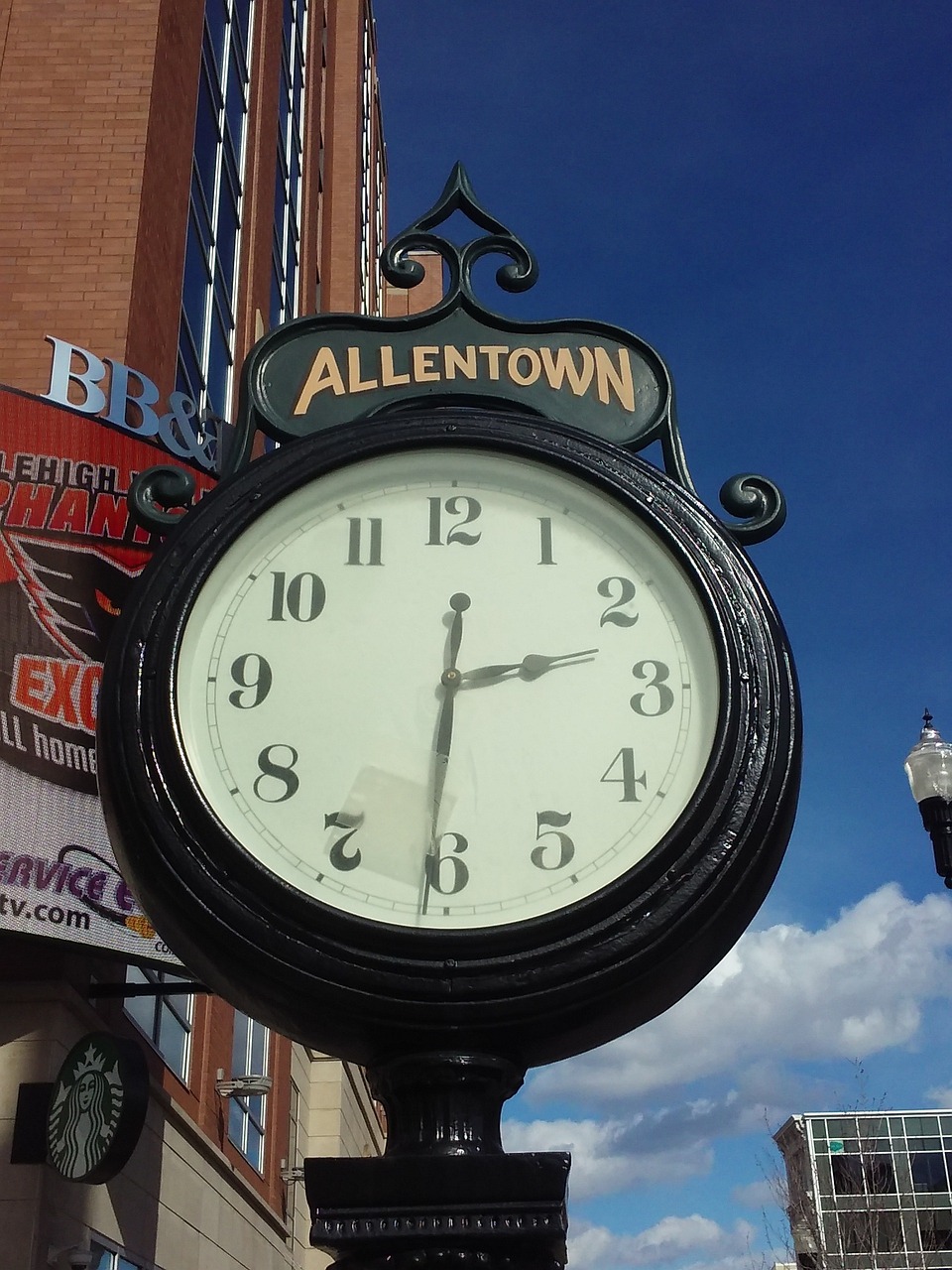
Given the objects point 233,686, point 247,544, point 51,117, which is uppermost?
point 51,117

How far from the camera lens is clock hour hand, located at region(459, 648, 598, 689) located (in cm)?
177

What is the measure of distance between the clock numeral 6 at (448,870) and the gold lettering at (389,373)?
86 centimetres

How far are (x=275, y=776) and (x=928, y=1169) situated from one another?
88248 millimetres

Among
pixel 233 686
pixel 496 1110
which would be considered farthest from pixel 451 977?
pixel 233 686

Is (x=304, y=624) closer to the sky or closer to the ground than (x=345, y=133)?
closer to the ground

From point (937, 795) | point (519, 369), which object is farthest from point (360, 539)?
point (937, 795)

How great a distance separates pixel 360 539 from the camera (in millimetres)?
1903

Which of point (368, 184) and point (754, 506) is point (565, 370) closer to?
point (754, 506)

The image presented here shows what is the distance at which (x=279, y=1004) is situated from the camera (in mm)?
1556

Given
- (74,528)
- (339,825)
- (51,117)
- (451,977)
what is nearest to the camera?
(451,977)

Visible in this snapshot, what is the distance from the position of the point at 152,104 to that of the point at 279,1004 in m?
13.3

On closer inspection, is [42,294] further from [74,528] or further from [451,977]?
[451,977]

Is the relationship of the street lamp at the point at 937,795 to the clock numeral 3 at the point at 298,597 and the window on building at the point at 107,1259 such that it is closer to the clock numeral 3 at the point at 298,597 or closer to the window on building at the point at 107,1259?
the window on building at the point at 107,1259

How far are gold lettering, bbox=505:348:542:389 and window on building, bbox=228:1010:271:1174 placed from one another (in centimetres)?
1496
